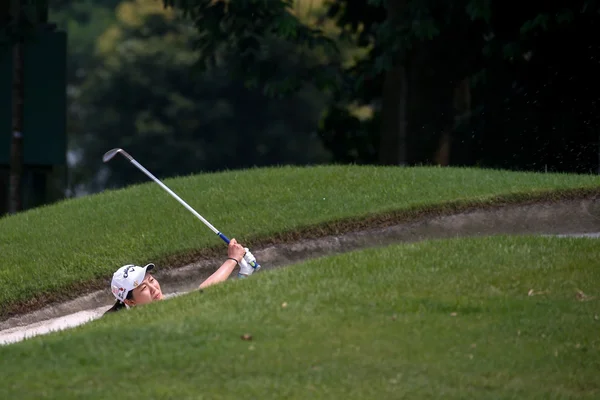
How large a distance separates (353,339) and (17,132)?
1469cm

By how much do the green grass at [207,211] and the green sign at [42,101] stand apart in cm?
919

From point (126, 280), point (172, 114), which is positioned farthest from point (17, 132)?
point (172, 114)

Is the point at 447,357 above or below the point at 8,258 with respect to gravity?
above

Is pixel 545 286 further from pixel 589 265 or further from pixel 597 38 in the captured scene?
pixel 597 38

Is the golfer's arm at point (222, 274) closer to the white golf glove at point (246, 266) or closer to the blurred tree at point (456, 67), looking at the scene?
the white golf glove at point (246, 266)

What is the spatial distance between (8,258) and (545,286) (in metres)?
6.32

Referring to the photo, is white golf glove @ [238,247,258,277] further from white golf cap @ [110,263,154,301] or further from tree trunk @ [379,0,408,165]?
tree trunk @ [379,0,408,165]

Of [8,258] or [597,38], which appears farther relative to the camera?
[597,38]

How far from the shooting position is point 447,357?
26.1 ft

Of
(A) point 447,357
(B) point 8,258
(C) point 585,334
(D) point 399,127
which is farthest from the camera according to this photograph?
(D) point 399,127

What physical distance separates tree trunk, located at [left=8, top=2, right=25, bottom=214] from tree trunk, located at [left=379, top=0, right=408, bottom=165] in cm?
717

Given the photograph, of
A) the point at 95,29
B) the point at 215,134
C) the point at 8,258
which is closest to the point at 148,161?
the point at 215,134

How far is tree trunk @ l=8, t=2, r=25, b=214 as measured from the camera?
21.4m

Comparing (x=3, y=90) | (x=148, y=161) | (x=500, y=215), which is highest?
(x=500, y=215)
